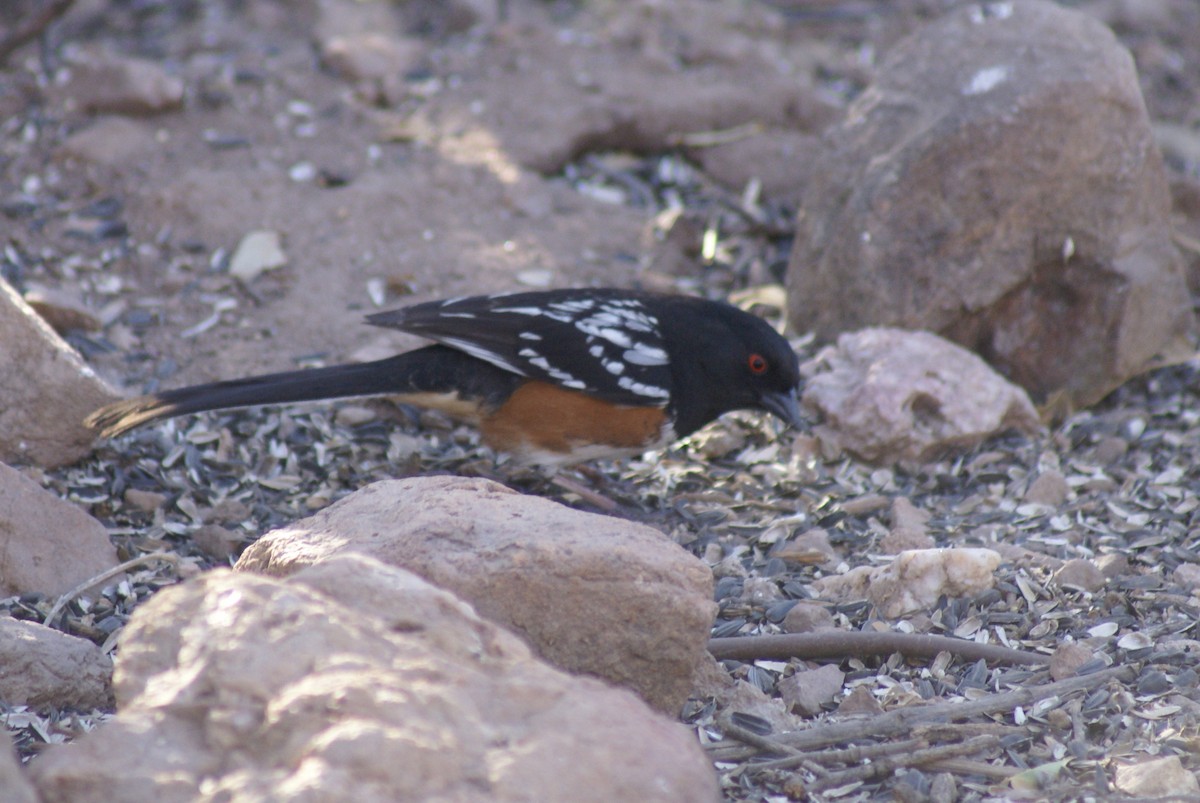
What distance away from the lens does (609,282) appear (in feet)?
17.3

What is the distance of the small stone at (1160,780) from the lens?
2.46 m

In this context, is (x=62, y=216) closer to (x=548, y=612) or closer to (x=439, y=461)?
(x=439, y=461)

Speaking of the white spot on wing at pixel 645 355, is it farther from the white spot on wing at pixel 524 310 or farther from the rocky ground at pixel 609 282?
the rocky ground at pixel 609 282

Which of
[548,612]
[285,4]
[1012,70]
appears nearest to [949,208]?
[1012,70]

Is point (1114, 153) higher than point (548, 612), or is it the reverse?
point (1114, 153)

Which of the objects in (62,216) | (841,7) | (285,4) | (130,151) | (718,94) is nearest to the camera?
(62,216)

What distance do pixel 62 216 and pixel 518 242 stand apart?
1.88 metres

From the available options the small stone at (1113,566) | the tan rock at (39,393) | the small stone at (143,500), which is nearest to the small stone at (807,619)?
the small stone at (1113,566)

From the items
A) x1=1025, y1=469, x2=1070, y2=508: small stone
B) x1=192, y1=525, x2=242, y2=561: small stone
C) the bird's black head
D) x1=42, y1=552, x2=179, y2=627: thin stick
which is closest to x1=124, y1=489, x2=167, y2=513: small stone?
x1=192, y1=525, x2=242, y2=561: small stone

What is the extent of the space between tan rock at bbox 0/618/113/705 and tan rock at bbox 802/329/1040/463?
2518 mm

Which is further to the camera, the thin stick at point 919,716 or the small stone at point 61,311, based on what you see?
the small stone at point 61,311

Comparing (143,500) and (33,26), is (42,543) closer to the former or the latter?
(143,500)

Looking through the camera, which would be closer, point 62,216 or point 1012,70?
point 1012,70

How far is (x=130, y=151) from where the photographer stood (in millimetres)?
5621
